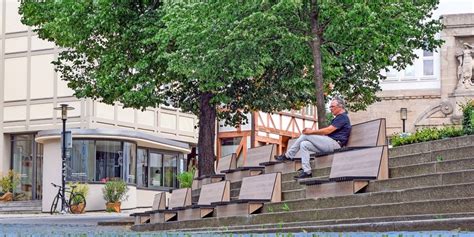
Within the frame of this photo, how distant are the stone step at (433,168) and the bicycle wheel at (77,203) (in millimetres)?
22517

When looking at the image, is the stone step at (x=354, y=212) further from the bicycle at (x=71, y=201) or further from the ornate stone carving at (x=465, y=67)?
the ornate stone carving at (x=465, y=67)

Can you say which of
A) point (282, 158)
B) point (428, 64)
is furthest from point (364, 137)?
point (428, 64)

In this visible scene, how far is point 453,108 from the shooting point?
4528 cm

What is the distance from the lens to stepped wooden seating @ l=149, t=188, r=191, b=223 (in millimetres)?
20891

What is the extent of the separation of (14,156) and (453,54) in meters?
17.1

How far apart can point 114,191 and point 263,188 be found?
850 inches

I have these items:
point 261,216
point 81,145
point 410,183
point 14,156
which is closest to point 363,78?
point 261,216

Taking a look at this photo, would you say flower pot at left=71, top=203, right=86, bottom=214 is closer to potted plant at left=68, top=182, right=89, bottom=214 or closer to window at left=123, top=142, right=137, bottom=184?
potted plant at left=68, top=182, right=89, bottom=214

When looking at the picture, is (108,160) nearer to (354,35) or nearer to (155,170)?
(155,170)

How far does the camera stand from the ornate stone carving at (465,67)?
144ft

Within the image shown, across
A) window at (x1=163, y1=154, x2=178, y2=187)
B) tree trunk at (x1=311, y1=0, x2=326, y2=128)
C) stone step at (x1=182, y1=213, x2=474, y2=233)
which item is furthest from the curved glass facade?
stone step at (x1=182, y1=213, x2=474, y2=233)

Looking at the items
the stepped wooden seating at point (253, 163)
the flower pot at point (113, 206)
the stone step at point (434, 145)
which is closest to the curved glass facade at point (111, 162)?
the flower pot at point (113, 206)

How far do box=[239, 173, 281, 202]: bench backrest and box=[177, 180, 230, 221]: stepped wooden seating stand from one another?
0.76 m

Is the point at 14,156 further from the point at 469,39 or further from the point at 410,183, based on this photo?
the point at 410,183
